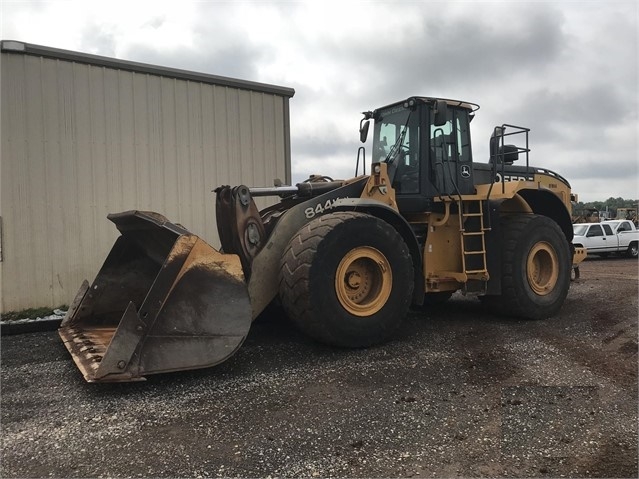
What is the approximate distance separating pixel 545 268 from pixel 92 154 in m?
6.70

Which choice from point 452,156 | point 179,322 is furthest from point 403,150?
point 179,322

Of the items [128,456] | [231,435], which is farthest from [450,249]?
[128,456]

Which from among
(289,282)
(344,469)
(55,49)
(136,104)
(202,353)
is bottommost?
(344,469)

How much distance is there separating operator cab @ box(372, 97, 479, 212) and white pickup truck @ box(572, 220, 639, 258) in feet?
47.7

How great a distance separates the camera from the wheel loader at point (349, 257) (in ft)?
14.0

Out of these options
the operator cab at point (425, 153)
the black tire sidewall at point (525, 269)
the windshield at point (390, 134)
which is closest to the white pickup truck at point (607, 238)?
the black tire sidewall at point (525, 269)

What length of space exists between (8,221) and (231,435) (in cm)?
535

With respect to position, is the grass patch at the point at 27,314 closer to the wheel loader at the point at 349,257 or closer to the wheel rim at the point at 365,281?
the wheel loader at the point at 349,257

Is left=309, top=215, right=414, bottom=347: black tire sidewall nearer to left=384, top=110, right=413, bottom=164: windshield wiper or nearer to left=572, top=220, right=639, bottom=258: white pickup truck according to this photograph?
left=384, top=110, right=413, bottom=164: windshield wiper

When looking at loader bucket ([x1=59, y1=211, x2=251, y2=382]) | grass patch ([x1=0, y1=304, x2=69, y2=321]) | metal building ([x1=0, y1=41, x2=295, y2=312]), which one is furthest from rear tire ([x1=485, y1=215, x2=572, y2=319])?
grass patch ([x1=0, y1=304, x2=69, y2=321])

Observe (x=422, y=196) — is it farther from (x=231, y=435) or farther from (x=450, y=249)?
(x=231, y=435)

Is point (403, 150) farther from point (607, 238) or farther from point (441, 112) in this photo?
point (607, 238)

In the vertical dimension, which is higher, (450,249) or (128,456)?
(450,249)

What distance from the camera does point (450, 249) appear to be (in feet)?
21.8
